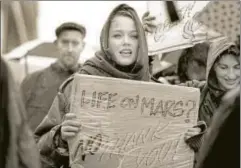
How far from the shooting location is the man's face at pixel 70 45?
398 centimetres

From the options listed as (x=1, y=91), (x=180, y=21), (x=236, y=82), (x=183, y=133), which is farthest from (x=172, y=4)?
(x=1, y=91)

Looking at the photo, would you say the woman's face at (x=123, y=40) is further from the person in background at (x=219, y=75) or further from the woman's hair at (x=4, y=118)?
the woman's hair at (x=4, y=118)

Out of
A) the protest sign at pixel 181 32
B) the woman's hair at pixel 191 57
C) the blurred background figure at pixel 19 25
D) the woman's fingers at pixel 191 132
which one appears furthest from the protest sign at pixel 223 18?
the blurred background figure at pixel 19 25

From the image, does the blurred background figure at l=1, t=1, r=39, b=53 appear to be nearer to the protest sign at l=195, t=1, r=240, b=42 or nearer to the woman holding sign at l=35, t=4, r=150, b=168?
the protest sign at l=195, t=1, r=240, b=42

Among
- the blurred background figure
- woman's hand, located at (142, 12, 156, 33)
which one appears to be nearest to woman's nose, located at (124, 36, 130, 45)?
woman's hand, located at (142, 12, 156, 33)

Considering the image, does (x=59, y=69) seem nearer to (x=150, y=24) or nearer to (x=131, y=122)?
(x=150, y=24)

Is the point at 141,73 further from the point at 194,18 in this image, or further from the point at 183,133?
the point at 194,18

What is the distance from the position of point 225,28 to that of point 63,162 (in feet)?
3.43

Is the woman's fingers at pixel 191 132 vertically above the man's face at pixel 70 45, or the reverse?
the man's face at pixel 70 45

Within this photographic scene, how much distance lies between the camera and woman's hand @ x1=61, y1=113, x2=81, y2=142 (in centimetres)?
296

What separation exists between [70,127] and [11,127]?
0.98ft

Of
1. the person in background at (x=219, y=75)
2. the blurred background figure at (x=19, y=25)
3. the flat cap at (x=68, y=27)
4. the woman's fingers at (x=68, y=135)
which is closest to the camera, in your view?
the woman's fingers at (x=68, y=135)

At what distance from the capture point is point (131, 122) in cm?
308

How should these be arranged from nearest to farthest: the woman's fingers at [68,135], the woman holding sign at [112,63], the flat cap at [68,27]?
1. the woman's fingers at [68,135]
2. the woman holding sign at [112,63]
3. the flat cap at [68,27]
